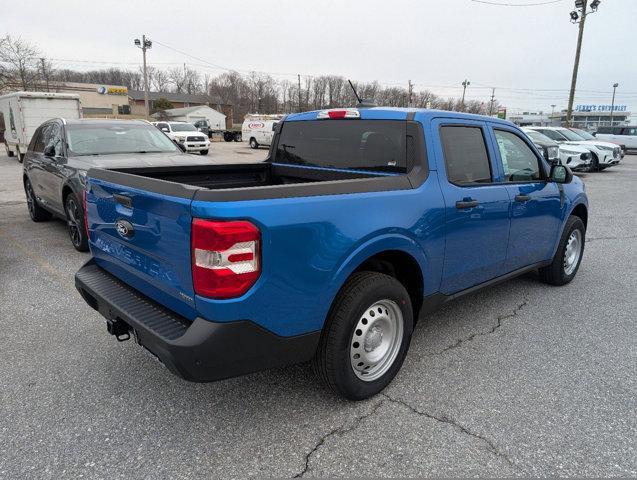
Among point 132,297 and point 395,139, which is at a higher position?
point 395,139

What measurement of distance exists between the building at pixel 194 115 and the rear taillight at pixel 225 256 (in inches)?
3078

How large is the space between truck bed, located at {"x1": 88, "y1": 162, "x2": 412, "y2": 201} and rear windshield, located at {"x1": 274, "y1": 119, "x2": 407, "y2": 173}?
78 millimetres

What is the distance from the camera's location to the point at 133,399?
292 cm

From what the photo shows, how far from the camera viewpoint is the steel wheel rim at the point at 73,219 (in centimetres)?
591

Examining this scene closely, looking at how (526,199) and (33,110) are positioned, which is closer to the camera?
(526,199)

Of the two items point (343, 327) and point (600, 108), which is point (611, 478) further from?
point (600, 108)

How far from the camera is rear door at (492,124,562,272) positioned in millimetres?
3945

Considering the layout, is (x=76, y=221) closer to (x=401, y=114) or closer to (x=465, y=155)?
(x=401, y=114)

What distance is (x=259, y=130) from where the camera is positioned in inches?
1284

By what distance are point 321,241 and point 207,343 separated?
2.51 feet

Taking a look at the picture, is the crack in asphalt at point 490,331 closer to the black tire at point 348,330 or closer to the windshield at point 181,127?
the black tire at point 348,330

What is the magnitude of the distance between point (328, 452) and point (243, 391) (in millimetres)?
799

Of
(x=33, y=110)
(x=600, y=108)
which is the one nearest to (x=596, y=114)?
(x=600, y=108)

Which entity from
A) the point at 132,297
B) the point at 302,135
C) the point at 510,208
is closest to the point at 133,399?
the point at 132,297
